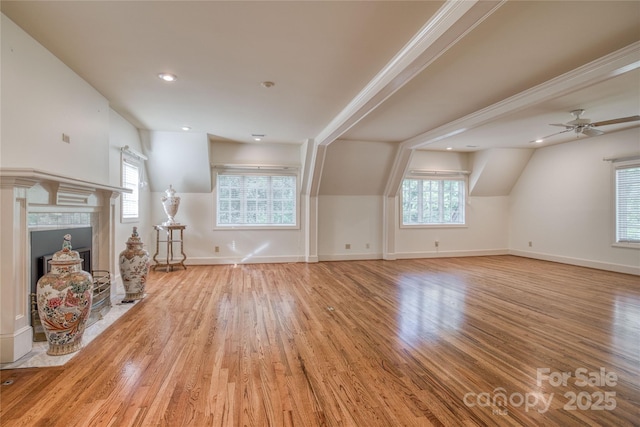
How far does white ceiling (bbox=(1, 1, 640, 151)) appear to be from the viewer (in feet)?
6.73

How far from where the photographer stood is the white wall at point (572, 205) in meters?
5.53

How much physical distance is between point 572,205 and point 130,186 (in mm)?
8450

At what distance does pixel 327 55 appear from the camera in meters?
2.63

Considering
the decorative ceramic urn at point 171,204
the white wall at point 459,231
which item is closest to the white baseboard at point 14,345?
the decorative ceramic urn at point 171,204

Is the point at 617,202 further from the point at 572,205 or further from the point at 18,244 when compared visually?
the point at 18,244

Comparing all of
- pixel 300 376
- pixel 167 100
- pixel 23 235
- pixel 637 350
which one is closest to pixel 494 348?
pixel 637 350

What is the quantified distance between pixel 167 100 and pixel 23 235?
2.18m

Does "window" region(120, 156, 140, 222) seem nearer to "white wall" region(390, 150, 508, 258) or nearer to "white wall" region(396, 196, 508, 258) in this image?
"white wall" region(390, 150, 508, 258)

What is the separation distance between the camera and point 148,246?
18.8 ft

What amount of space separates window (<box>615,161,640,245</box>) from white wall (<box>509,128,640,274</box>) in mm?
113

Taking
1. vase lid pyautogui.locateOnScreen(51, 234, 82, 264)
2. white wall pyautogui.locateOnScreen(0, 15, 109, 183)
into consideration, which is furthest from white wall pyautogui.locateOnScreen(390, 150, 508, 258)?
vase lid pyautogui.locateOnScreen(51, 234, 82, 264)

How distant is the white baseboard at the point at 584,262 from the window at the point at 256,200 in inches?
222

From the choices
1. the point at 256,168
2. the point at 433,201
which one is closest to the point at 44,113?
the point at 256,168

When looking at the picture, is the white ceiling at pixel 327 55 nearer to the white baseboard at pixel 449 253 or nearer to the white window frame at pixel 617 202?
the white window frame at pixel 617 202
